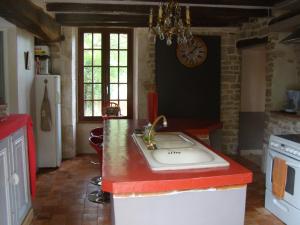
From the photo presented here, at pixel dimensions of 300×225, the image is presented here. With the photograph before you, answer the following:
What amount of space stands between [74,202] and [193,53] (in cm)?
369

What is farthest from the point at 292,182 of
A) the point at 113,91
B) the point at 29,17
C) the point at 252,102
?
the point at 113,91

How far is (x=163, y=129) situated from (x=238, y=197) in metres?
1.90

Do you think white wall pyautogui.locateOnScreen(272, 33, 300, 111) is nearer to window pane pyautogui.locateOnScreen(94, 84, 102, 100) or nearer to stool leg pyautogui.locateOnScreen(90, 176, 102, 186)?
stool leg pyautogui.locateOnScreen(90, 176, 102, 186)

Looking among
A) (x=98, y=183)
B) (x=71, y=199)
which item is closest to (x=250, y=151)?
(x=98, y=183)

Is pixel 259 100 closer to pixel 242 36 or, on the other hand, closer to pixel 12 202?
pixel 242 36

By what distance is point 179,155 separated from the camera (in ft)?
8.75

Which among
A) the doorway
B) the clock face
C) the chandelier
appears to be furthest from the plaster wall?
the doorway

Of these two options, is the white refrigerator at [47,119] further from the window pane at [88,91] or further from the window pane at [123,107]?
the window pane at [123,107]

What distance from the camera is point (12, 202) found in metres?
2.89

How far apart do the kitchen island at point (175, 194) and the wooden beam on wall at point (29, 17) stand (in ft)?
6.80

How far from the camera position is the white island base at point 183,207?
1.96 m

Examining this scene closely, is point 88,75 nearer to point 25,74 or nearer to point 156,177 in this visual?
point 25,74

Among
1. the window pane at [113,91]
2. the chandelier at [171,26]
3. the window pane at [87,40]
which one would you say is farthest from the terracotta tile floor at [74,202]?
the window pane at [87,40]

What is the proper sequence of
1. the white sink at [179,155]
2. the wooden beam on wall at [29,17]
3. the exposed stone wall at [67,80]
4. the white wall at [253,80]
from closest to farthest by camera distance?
the white sink at [179,155] < the wooden beam on wall at [29,17] < the exposed stone wall at [67,80] < the white wall at [253,80]
